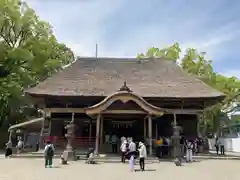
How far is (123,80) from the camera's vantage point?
949 inches

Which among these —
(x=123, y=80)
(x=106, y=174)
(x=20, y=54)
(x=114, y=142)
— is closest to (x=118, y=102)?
(x=114, y=142)

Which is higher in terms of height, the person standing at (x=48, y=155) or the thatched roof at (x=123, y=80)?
the thatched roof at (x=123, y=80)

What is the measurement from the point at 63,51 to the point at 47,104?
1613 centimetres

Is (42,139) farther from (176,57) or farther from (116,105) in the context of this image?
(176,57)

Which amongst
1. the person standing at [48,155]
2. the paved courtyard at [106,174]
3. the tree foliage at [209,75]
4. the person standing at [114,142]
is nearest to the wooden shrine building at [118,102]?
the person standing at [114,142]

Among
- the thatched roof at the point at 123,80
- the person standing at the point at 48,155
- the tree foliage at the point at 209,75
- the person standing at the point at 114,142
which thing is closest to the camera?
the person standing at the point at 48,155

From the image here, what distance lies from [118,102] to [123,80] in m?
5.88

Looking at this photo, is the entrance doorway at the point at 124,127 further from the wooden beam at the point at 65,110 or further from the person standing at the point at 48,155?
the person standing at the point at 48,155

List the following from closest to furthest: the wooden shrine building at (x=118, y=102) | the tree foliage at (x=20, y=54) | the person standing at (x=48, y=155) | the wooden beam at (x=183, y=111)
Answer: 1. the person standing at (x=48, y=155)
2. the wooden shrine building at (x=118, y=102)
3. the wooden beam at (x=183, y=111)
4. the tree foliage at (x=20, y=54)

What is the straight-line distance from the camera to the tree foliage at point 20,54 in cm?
2725

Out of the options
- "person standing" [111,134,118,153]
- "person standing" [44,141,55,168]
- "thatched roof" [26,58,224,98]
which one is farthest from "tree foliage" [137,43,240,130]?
"person standing" [44,141,55,168]

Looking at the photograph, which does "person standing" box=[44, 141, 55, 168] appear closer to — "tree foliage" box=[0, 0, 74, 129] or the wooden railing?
the wooden railing

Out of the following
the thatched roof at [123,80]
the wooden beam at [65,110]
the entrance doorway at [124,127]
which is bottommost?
the entrance doorway at [124,127]

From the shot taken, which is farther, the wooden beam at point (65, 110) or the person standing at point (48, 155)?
the wooden beam at point (65, 110)
